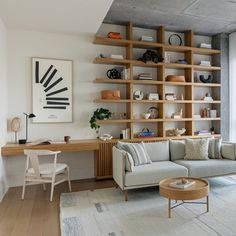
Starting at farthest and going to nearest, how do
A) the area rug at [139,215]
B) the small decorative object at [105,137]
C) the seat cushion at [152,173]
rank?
the small decorative object at [105,137], the seat cushion at [152,173], the area rug at [139,215]

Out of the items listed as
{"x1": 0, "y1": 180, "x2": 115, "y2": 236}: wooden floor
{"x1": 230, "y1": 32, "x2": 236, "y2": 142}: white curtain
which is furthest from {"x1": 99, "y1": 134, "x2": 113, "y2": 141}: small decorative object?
{"x1": 230, "y1": 32, "x2": 236, "y2": 142}: white curtain

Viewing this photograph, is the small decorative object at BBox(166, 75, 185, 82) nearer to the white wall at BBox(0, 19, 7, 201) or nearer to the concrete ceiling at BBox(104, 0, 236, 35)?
the concrete ceiling at BBox(104, 0, 236, 35)

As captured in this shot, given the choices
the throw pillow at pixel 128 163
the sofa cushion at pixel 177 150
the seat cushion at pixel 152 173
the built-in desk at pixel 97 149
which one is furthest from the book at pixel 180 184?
the built-in desk at pixel 97 149

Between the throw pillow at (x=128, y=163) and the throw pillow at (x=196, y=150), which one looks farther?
the throw pillow at (x=196, y=150)

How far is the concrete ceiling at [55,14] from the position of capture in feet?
9.61

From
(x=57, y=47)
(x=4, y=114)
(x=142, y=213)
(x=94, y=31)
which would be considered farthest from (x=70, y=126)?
(x=142, y=213)

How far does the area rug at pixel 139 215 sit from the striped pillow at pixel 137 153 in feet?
1.59

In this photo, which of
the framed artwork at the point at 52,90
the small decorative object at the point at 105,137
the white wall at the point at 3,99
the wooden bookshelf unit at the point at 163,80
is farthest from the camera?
the wooden bookshelf unit at the point at 163,80

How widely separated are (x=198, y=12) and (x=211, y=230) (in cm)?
359

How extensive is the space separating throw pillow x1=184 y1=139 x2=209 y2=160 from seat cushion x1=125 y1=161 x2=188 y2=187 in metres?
0.50

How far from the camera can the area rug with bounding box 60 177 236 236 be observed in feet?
7.53

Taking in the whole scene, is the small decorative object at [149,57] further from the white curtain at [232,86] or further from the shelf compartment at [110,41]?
the white curtain at [232,86]

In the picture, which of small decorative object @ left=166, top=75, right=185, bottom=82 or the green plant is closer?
the green plant

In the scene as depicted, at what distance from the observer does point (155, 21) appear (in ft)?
14.2
